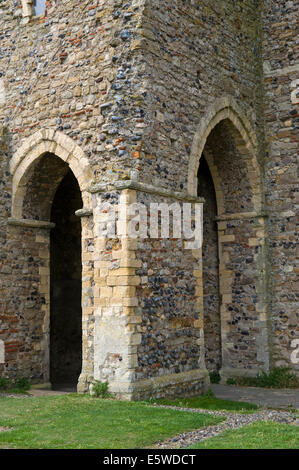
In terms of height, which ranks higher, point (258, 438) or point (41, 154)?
point (41, 154)

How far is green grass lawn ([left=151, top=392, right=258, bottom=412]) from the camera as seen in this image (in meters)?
7.52

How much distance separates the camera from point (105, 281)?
770 centimetres

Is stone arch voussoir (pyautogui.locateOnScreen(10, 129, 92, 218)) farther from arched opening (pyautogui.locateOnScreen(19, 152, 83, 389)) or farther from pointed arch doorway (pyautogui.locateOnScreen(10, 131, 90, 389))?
arched opening (pyautogui.locateOnScreen(19, 152, 83, 389))

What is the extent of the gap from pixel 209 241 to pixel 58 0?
4952mm

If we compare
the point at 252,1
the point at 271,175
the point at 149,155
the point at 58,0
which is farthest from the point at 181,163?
the point at 252,1

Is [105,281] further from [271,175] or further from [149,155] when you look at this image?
[271,175]

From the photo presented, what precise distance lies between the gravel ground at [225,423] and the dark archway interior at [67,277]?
14.7 ft

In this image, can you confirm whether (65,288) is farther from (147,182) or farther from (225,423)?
(225,423)

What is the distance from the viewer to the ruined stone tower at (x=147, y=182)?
7832mm

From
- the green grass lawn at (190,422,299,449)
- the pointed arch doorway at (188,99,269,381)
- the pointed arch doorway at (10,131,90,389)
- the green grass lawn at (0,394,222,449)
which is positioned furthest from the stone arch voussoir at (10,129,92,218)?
the green grass lawn at (190,422,299,449)

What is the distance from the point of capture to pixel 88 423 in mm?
5980

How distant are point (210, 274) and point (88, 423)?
5.21 metres

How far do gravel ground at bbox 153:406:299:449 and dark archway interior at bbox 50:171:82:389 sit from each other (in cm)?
447

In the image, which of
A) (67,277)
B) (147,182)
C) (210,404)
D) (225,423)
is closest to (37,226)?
(67,277)
